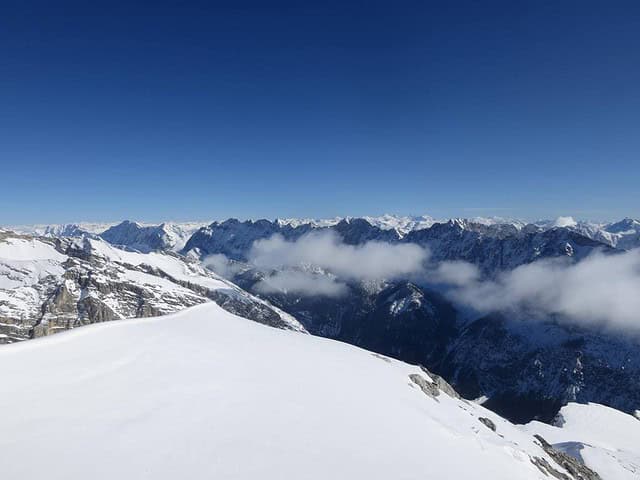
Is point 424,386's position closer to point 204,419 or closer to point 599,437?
point 204,419

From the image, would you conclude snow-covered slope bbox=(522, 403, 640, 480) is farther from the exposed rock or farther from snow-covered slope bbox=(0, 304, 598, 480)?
snow-covered slope bbox=(0, 304, 598, 480)

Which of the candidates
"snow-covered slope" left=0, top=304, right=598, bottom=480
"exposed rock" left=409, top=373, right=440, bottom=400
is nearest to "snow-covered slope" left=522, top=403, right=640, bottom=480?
"exposed rock" left=409, top=373, right=440, bottom=400

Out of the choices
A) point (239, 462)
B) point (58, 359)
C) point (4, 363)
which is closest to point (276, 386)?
point (239, 462)

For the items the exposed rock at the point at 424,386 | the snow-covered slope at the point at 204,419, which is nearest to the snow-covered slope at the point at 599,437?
the exposed rock at the point at 424,386

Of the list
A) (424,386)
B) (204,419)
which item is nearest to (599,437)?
(424,386)

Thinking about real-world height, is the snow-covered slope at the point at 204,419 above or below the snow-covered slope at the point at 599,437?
above

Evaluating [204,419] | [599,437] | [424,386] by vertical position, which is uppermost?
[204,419]

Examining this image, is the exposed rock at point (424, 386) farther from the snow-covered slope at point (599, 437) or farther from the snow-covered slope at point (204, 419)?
the snow-covered slope at point (599, 437)
